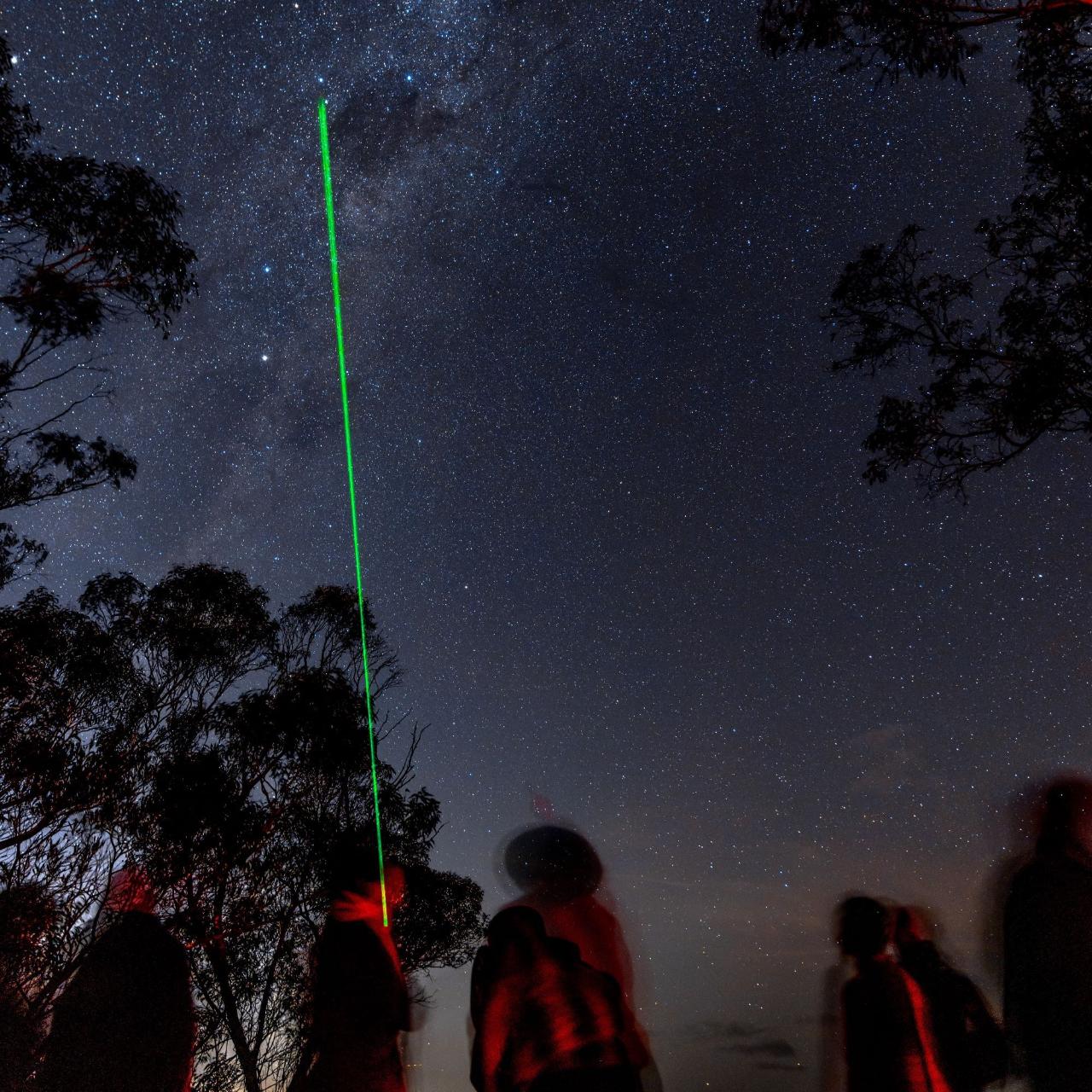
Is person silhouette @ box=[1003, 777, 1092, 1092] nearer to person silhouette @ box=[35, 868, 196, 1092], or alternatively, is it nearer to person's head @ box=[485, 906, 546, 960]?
person's head @ box=[485, 906, 546, 960]

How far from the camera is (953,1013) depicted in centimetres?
392

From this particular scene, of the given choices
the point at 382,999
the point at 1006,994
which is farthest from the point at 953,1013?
the point at 382,999

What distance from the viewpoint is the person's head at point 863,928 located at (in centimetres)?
400

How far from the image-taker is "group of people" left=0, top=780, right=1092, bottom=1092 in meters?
3.29

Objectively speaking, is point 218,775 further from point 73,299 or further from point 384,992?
point 384,992

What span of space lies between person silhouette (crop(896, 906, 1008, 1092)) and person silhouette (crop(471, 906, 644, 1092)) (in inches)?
63.1

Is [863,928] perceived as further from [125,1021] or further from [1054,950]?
[125,1021]

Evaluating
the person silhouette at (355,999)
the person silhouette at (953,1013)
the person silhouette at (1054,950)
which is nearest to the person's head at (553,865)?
the person silhouette at (355,999)

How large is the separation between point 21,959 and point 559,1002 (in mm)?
7431

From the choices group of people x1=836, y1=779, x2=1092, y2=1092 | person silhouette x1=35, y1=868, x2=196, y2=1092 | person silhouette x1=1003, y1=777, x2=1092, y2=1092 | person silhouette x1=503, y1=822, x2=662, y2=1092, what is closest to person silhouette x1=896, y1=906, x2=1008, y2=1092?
group of people x1=836, y1=779, x2=1092, y2=1092

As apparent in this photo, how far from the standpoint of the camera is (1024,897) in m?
3.83

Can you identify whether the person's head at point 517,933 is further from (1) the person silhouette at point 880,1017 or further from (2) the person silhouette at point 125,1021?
(2) the person silhouette at point 125,1021

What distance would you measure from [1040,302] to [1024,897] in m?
6.16

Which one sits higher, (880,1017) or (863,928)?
(863,928)
